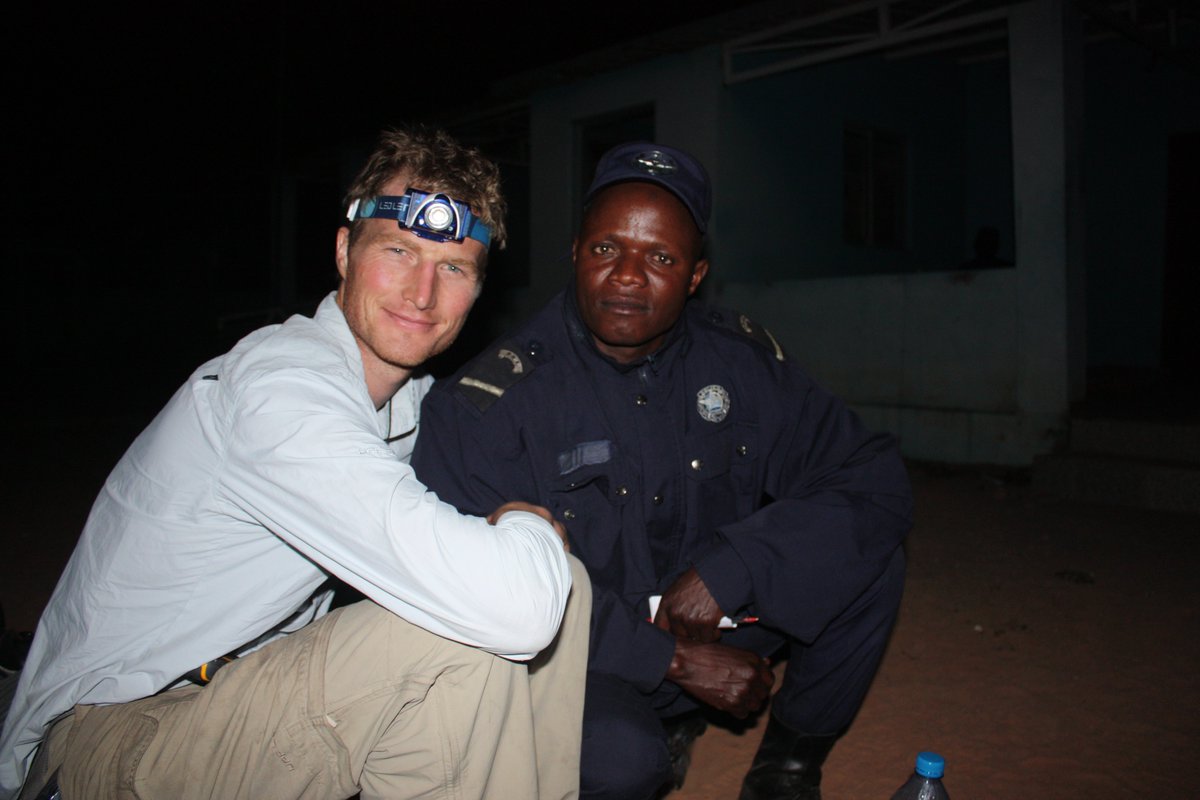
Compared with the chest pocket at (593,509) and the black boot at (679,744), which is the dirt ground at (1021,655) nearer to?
the black boot at (679,744)

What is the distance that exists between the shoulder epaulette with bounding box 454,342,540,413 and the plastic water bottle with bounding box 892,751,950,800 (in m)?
1.31

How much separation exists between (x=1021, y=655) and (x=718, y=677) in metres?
1.97

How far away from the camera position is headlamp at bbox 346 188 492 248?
2.00 metres

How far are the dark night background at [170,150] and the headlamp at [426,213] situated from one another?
13.4 m

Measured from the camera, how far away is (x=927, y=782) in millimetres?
1863

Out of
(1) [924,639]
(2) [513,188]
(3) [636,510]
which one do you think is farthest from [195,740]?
(2) [513,188]

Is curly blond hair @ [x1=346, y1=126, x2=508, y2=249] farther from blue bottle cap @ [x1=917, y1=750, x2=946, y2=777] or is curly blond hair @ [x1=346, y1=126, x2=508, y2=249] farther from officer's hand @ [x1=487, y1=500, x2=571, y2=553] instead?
blue bottle cap @ [x1=917, y1=750, x2=946, y2=777]

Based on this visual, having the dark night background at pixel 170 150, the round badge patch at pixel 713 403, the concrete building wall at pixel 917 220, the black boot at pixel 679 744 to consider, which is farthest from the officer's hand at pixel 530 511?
the dark night background at pixel 170 150

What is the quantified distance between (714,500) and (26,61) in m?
27.6

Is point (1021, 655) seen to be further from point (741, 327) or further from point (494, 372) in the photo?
point (494, 372)

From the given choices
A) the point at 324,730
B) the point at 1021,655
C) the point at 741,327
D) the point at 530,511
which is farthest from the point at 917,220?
the point at 324,730

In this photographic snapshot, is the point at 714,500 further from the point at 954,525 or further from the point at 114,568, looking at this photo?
the point at 954,525

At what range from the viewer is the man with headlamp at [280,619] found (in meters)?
1.47

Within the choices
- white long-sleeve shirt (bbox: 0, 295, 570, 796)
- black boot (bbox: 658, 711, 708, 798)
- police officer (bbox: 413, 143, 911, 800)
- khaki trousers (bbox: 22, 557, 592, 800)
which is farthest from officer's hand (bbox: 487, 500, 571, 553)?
black boot (bbox: 658, 711, 708, 798)
